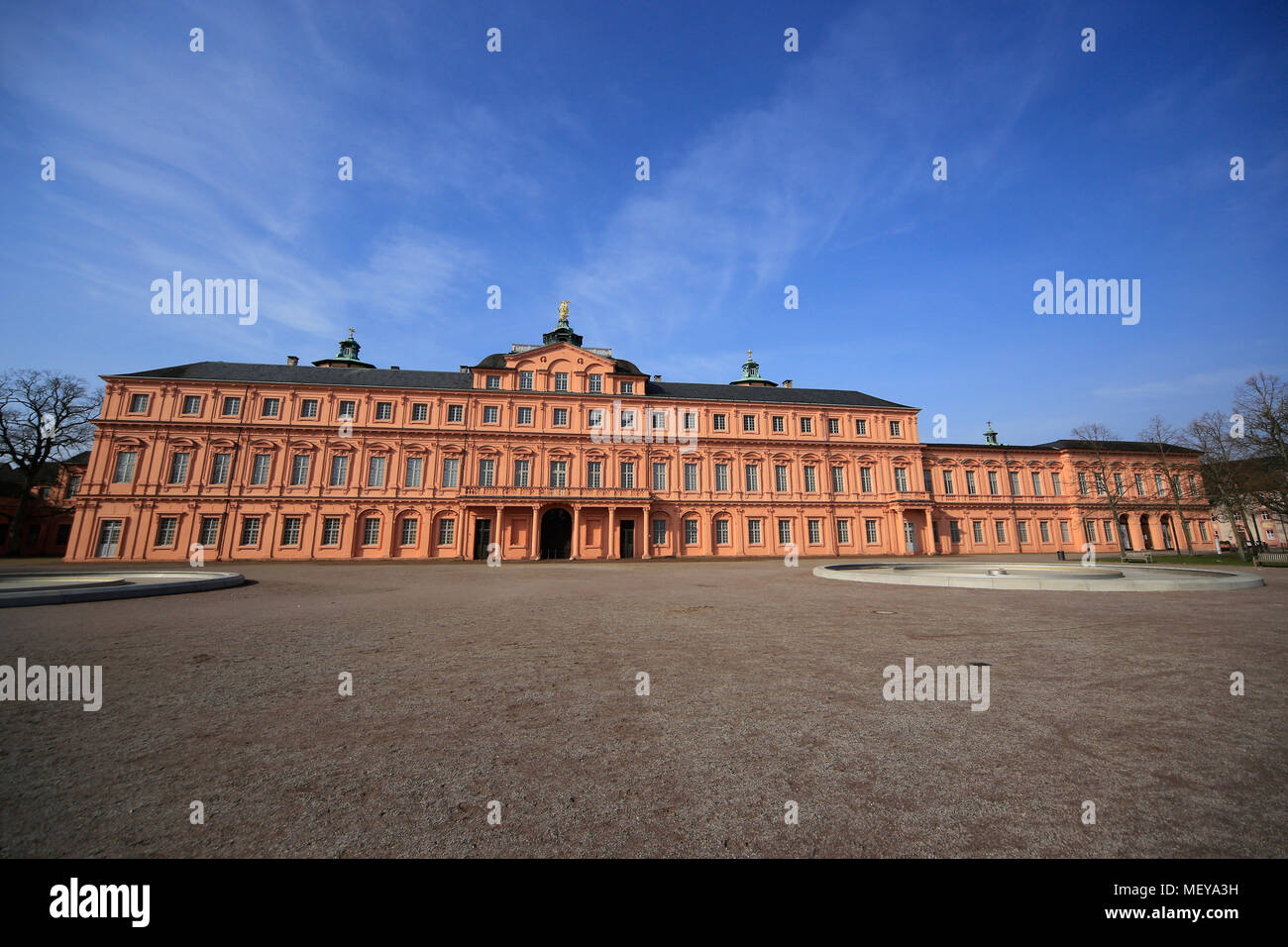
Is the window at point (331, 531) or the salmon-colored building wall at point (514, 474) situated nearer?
the salmon-colored building wall at point (514, 474)

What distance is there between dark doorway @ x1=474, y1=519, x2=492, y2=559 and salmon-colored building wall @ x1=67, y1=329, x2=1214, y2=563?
0.16 meters

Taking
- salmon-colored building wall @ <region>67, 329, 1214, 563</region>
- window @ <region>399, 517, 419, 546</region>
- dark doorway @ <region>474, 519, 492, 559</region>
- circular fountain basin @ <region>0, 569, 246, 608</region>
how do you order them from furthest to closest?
dark doorway @ <region>474, 519, 492, 559</region> → window @ <region>399, 517, 419, 546</region> → salmon-colored building wall @ <region>67, 329, 1214, 563</region> → circular fountain basin @ <region>0, 569, 246, 608</region>

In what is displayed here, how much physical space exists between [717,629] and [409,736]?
17.3 feet

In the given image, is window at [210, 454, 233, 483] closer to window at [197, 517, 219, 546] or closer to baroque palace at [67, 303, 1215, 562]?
baroque palace at [67, 303, 1215, 562]

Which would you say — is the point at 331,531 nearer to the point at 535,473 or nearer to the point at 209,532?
the point at 209,532

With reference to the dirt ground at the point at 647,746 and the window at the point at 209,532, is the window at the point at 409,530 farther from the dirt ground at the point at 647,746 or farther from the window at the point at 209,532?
the dirt ground at the point at 647,746

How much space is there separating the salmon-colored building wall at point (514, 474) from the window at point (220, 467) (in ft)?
0.31

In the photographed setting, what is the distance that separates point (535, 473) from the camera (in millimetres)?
38125

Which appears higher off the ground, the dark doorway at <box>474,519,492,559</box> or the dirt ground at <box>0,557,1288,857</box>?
the dark doorway at <box>474,519,492,559</box>

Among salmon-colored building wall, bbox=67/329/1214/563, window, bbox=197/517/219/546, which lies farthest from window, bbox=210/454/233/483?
window, bbox=197/517/219/546

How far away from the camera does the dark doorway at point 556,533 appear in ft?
122

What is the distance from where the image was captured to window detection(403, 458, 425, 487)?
37000 millimetres

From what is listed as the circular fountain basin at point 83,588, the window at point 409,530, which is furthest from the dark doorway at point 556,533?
the circular fountain basin at point 83,588
